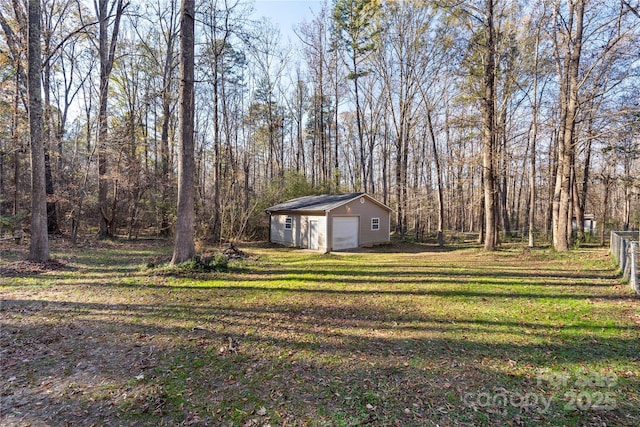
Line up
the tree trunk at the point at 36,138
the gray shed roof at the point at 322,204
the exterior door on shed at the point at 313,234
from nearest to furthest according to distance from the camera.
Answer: the tree trunk at the point at 36,138, the gray shed roof at the point at 322,204, the exterior door on shed at the point at 313,234

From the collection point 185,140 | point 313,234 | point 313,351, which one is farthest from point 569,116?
point 185,140

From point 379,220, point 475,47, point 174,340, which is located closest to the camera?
point 174,340

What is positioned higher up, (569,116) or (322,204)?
(569,116)

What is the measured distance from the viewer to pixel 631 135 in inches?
420

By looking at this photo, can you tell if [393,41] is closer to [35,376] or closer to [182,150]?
[182,150]

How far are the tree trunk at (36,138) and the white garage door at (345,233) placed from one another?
10804mm

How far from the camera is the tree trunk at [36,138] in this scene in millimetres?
7992

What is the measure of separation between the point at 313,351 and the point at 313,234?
1156 centimetres

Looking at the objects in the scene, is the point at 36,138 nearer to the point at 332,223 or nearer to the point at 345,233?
the point at 332,223

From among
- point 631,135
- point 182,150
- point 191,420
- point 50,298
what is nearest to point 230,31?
point 182,150

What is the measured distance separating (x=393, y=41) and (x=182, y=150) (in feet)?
56.3

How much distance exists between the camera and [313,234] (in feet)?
51.1

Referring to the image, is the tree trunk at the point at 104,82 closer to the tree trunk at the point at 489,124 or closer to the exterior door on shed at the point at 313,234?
the exterior door on shed at the point at 313,234

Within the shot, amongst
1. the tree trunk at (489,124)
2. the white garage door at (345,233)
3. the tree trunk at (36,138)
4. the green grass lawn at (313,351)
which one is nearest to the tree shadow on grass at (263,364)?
the green grass lawn at (313,351)
